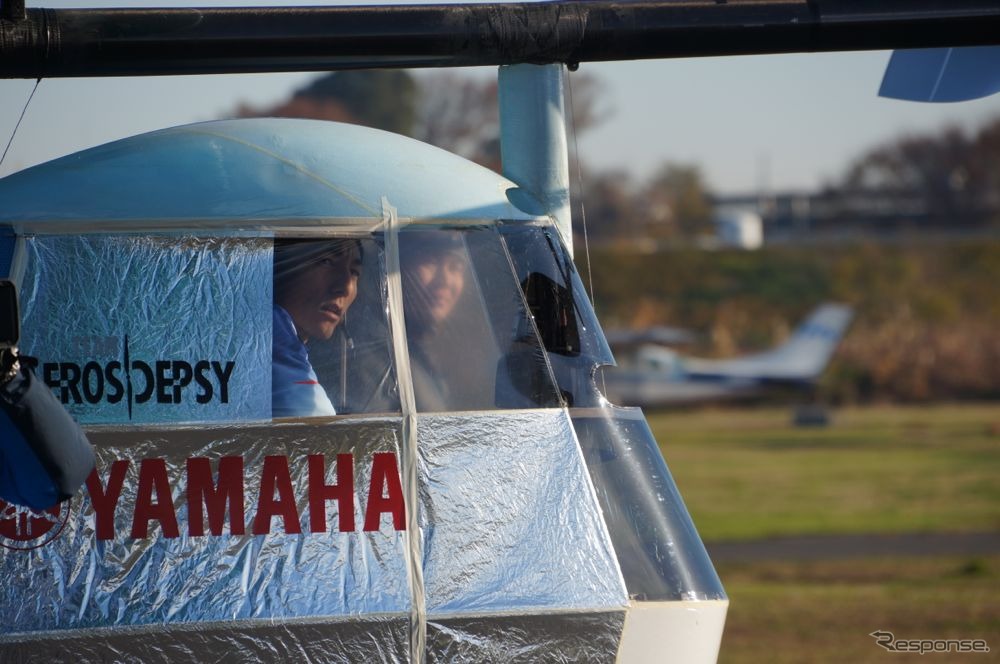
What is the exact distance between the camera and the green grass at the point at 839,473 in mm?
21469

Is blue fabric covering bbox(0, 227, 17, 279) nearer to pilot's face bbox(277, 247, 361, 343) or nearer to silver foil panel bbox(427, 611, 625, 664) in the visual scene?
pilot's face bbox(277, 247, 361, 343)

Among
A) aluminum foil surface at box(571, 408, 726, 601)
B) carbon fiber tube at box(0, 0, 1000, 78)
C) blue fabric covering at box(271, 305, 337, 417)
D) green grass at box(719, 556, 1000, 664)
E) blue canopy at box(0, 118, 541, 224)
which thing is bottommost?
green grass at box(719, 556, 1000, 664)

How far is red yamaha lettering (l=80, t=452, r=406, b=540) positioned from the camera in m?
3.82

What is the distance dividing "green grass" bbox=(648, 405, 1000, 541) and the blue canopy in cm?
1602

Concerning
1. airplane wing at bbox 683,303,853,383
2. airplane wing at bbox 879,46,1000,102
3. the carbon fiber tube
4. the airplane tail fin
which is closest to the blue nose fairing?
the carbon fiber tube

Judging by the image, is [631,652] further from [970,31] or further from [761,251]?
[761,251]

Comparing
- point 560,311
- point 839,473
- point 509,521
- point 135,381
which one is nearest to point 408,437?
point 509,521

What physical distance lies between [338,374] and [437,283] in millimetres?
476

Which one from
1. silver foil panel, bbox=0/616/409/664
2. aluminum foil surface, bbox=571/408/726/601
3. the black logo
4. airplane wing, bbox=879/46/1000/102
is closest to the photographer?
silver foil panel, bbox=0/616/409/664

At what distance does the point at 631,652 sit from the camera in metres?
3.89

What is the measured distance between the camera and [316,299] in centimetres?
416

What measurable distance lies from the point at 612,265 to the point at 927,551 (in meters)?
35.9

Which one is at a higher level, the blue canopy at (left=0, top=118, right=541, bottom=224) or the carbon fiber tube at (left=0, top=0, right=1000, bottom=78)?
the carbon fiber tube at (left=0, top=0, right=1000, bottom=78)

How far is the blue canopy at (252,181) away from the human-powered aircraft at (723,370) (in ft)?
126
